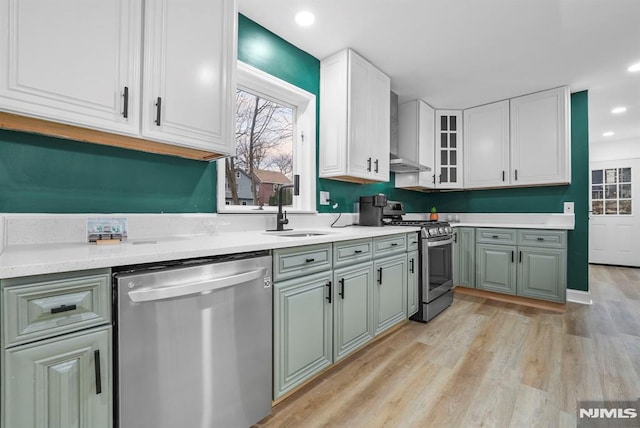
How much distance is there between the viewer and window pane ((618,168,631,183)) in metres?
5.48

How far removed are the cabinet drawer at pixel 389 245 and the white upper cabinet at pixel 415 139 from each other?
1508mm

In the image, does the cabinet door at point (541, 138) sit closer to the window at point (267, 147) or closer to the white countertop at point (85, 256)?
the window at point (267, 147)

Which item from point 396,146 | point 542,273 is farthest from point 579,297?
point 396,146

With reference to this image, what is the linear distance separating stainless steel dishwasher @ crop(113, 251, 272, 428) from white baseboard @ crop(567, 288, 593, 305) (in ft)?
12.6

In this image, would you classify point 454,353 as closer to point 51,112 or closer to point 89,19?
point 51,112

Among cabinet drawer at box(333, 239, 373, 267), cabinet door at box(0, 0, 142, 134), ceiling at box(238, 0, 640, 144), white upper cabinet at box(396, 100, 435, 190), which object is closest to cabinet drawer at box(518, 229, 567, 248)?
white upper cabinet at box(396, 100, 435, 190)

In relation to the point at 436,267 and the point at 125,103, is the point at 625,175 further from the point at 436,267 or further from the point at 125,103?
the point at 125,103

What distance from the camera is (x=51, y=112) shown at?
3.67 ft

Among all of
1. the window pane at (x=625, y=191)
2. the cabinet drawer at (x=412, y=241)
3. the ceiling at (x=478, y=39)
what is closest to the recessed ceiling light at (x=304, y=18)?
the ceiling at (x=478, y=39)

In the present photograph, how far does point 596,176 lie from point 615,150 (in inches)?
21.7

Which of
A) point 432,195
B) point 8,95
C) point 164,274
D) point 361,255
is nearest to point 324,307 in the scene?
point 361,255

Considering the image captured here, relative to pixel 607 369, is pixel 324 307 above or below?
above

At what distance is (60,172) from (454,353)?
267cm

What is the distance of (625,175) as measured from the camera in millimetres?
5527
